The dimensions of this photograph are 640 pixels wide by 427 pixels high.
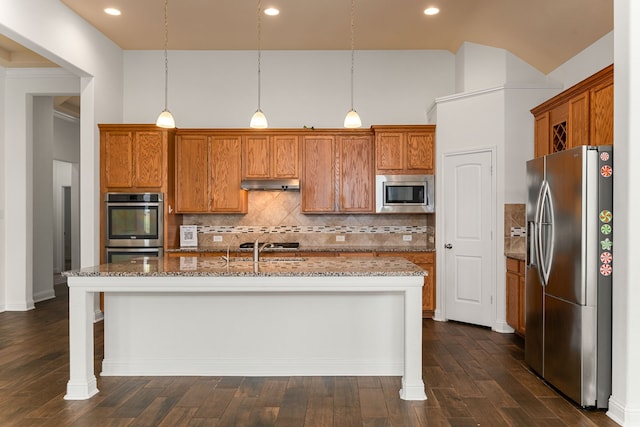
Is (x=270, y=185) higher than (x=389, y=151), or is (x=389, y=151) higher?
(x=389, y=151)

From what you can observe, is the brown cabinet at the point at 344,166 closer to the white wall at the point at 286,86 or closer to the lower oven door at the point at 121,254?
the white wall at the point at 286,86

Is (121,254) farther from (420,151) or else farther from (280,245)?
(420,151)

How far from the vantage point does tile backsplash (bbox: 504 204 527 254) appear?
5457 mm

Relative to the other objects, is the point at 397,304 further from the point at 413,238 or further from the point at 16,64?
the point at 16,64

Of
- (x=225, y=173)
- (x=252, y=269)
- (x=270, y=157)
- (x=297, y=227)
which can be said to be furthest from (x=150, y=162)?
(x=252, y=269)

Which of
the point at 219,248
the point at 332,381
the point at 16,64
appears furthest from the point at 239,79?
the point at 332,381

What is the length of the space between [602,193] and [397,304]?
1.67 m

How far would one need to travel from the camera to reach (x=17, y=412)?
10.6ft

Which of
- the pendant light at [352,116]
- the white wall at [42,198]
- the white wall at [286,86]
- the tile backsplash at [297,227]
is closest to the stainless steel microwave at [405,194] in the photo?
the tile backsplash at [297,227]

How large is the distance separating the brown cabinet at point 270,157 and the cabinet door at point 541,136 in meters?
2.88

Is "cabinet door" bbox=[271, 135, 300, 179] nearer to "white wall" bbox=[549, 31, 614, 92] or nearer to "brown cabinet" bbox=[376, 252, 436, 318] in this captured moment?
"brown cabinet" bbox=[376, 252, 436, 318]

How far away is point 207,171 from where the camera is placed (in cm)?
642

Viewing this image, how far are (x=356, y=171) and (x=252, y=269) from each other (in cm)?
312

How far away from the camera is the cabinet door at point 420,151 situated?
626 centimetres
